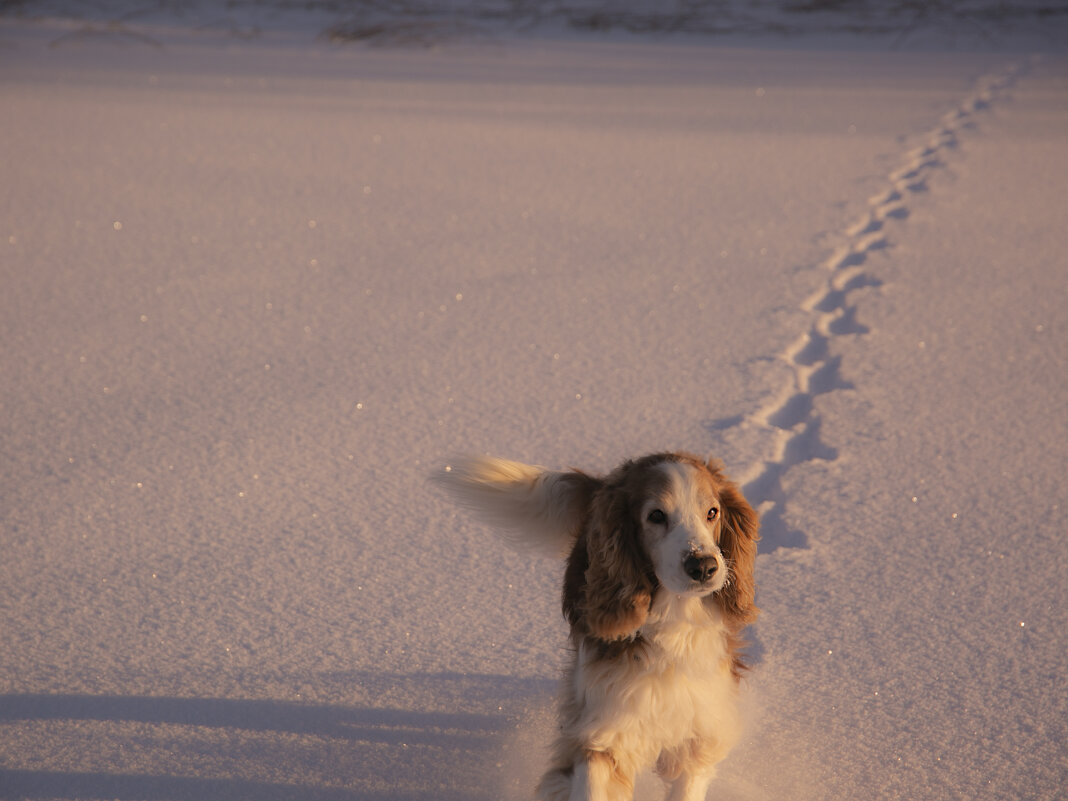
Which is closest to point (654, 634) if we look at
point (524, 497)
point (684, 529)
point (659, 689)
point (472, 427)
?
point (659, 689)

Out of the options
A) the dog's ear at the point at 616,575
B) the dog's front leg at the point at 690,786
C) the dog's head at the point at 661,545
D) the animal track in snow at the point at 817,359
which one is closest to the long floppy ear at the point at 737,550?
the dog's head at the point at 661,545

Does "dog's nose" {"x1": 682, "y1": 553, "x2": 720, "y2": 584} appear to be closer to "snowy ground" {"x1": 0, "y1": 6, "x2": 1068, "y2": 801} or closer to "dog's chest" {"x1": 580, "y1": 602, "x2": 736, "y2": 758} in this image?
"dog's chest" {"x1": 580, "y1": 602, "x2": 736, "y2": 758}

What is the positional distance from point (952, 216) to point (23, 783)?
6.19 meters

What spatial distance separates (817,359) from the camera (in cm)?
429

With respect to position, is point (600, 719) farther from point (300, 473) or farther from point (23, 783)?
point (300, 473)

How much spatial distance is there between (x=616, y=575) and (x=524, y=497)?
0.42m

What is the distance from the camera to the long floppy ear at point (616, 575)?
5.90 ft

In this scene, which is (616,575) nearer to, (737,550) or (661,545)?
(661,545)

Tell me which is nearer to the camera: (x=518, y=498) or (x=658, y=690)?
(x=658, y=690)

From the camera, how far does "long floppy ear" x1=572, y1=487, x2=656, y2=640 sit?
180 cm

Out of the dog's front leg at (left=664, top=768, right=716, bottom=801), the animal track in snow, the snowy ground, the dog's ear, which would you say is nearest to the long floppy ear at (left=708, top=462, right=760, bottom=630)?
the dog's ear

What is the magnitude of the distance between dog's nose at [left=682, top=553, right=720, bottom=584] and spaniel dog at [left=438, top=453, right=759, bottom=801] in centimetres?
2

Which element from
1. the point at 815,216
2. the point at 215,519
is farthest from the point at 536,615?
the point at 815,216

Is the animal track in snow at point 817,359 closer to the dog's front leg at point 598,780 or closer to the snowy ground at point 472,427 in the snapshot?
the snowy ground at point 472,427
